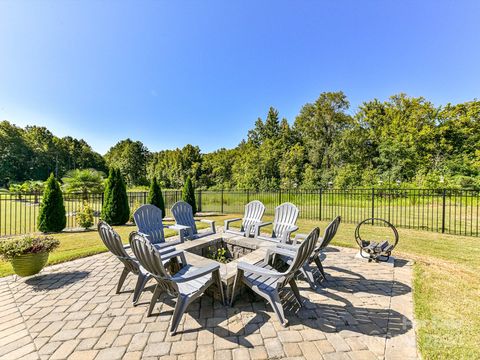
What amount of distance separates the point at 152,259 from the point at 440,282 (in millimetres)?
4259

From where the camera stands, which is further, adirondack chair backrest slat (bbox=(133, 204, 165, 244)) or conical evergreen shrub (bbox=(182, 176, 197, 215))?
conical evergreen shrub (bbox=(182, 176, 197, 215))

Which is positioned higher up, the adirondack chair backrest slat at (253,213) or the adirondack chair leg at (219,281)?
the adirondack chair backrest slat at (253,213)

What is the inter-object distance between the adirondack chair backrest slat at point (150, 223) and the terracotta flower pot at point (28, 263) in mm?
1490

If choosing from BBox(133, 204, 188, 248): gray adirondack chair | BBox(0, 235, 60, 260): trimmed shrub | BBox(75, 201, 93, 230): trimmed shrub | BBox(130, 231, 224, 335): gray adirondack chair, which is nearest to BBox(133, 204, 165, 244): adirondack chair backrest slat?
BBox(133, 204, 188, 248): gray adirondack chair

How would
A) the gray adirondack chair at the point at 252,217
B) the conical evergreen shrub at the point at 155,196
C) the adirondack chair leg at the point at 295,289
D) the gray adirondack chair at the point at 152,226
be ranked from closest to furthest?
1. the adirondack chair leg at the point at 295,289
2. the gray adirondack chair at the point at 152,226
3. the gray adirondack chair at the point at 252,217
4. the conical evergreen shrub at the point at 155,196

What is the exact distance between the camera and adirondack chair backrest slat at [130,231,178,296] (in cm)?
198

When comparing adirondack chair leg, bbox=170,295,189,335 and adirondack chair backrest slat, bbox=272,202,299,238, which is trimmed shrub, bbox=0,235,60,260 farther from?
adirondack chair backrest slat, bbox=272,202,299,238

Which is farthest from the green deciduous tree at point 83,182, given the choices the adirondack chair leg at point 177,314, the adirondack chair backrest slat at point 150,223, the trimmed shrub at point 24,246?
the adirondack chair leg at point 177,314

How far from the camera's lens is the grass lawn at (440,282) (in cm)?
199

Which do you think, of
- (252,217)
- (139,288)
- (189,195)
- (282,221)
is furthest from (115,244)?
(189,195)

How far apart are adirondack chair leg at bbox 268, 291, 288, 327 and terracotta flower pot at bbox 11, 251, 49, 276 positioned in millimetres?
3724

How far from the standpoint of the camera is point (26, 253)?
3.27m

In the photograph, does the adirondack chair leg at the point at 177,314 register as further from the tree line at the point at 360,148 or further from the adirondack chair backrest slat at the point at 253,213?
the tree line at the point at 360,148

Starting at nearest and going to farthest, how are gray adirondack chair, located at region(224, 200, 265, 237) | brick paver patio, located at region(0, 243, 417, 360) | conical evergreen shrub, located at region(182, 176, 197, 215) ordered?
brick paver patio, located at region(0, 243, 417, 360) → gray adirondack chair, located at region(224, 200, 265, 237) → conical evergreen shrub, located at region(182, 176, 197, 215)
